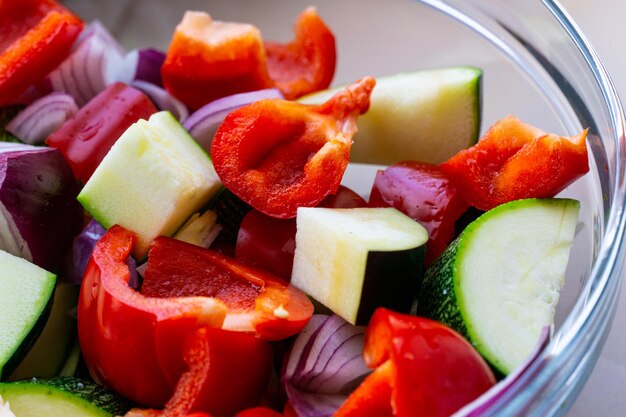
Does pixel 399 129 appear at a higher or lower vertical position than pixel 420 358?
higher

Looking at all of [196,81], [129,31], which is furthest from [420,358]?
[129,31]

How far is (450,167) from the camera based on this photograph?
1.20 metres

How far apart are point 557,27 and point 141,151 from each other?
0.75 meters

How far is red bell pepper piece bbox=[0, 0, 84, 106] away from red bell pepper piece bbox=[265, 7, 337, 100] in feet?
1.46

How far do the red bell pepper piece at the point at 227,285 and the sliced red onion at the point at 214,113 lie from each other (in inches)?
12.0

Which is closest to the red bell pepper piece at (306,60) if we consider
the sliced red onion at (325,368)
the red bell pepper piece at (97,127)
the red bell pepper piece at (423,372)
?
the red bell pepper piece at (97,127)

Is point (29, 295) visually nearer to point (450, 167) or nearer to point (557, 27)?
point (450, 167)

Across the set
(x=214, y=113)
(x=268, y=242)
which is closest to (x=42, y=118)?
(x=214, y=113)

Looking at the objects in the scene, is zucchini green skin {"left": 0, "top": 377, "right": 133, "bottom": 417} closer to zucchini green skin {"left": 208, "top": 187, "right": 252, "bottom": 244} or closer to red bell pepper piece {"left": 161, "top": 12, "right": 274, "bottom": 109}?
zucchini green skin {"left": 208, "top": 187, "right": 252, "bottom": 244}

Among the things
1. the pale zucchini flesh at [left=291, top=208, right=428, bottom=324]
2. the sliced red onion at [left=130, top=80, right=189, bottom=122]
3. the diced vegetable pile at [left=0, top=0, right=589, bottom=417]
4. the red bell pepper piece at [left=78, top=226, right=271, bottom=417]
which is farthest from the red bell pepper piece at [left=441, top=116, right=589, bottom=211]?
the sliced red onion at [left=130, top=80, right=189, bottom=122]

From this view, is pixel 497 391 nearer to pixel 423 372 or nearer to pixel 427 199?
pixel 423 372

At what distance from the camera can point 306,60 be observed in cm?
163

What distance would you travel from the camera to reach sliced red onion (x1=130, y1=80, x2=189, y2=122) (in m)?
1.51

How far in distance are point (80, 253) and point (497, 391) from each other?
0.79 metres
